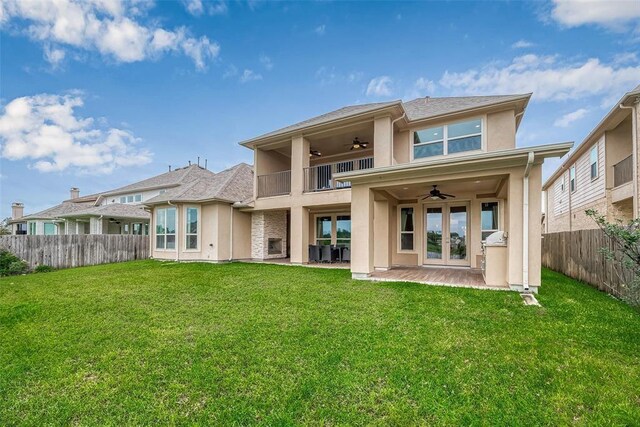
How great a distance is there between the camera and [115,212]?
1922 cm

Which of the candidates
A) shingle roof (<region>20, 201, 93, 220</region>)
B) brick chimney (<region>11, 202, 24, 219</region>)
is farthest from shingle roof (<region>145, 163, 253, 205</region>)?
brick chimney (<region>11, 202, 24, 219</region>)

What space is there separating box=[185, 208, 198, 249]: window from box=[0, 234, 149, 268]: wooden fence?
420 cm

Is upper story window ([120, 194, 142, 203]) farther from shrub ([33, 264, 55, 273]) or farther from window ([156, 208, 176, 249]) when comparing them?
shrub ([33, 264, 55, 273])

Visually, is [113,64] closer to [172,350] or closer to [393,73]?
[393,73]

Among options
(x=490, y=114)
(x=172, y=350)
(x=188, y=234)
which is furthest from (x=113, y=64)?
(x=490, y=114)

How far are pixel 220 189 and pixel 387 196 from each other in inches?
336

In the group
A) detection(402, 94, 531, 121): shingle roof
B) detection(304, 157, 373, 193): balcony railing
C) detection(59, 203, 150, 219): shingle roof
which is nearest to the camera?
detection(402, 94, 531, 121): shingle roof

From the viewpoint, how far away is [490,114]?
392 inches

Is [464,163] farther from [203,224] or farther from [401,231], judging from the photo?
[203,224]

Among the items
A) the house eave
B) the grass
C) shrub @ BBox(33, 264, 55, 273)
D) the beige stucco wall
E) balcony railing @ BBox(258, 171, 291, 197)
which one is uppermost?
balcony railing @ BBox(258, 171, 291, 197)

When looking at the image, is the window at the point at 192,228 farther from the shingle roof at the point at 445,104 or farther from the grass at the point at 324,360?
the shingle roof at the point at 445,104

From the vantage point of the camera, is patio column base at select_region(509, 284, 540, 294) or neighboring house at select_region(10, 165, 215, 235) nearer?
patio column base at select_region(509, 284, 540, 294)

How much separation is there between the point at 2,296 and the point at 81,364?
20.3ft

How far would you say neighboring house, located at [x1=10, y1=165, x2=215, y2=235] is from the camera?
1928 centimetres
